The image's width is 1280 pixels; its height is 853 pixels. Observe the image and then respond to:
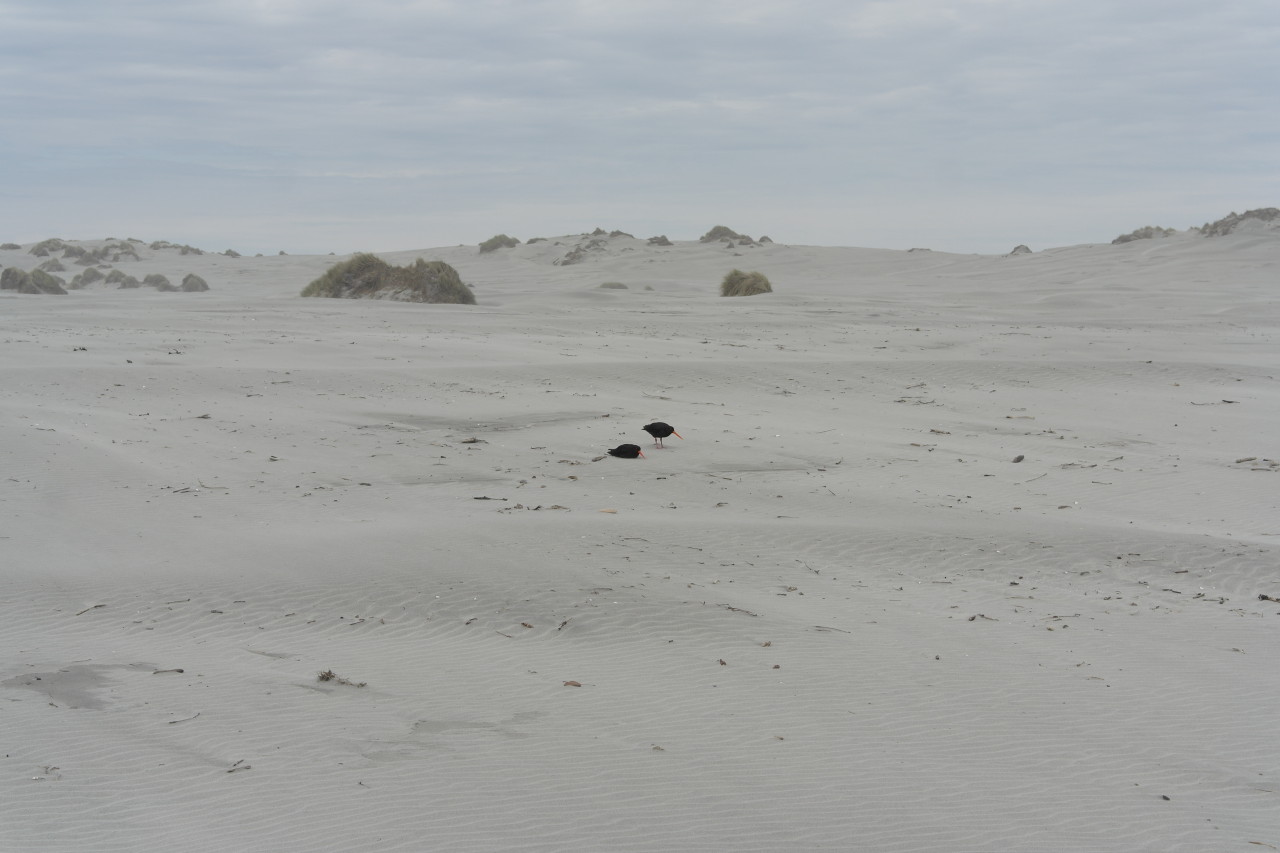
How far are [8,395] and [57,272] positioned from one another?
23114 mm

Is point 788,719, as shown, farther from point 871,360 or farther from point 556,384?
point 871,360

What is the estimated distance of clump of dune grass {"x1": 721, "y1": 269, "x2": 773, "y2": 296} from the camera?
22500 millimetres

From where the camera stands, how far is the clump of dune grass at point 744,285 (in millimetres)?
22500

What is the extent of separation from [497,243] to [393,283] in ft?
62.5

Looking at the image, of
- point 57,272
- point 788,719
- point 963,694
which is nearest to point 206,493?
point 788,719

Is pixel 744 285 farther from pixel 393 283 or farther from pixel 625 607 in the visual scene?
pixel 625 607

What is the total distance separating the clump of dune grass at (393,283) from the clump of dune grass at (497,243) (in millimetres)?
17363

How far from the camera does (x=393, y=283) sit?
1972cm

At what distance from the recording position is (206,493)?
6859mm

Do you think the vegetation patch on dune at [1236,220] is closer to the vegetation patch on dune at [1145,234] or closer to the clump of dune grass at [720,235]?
the vegetation patch on dune at [1145,234]

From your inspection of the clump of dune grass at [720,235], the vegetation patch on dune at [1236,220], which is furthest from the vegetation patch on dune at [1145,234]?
the clump of dune grass at [720,235]

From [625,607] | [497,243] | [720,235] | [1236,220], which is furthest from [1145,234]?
[625,607]

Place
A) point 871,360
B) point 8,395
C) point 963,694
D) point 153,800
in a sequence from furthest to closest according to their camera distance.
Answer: point 871,360
point 8,395
point 963,694
point 153,800

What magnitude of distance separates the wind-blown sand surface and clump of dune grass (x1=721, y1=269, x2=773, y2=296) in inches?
409
